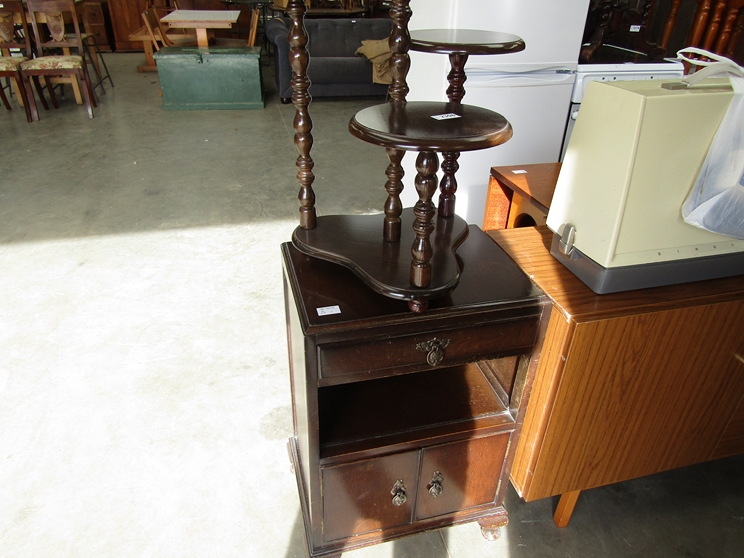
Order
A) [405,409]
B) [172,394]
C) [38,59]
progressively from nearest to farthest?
[405,409] → [172,394] → [38,59]

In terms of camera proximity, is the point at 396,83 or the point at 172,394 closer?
the point at 396,83

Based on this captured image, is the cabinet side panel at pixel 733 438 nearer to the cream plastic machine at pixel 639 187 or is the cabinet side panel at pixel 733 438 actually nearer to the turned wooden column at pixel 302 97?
the cream plastic machine at pixel 639 187

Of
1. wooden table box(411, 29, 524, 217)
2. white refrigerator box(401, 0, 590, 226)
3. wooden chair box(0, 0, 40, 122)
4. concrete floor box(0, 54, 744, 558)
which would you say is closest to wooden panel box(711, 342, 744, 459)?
concrete floor box(0, 54, 744, 558)

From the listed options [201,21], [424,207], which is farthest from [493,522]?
[201,21]

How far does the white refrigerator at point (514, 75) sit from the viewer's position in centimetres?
247

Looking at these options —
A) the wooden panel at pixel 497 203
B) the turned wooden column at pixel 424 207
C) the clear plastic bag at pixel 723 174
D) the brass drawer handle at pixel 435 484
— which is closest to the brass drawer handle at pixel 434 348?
the turned wooden column at pixel 424 207

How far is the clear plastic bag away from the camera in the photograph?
3.65ft

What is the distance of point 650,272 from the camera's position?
1253 millimetres

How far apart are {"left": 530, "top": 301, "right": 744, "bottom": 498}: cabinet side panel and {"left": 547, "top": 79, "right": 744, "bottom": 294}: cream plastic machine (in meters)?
0.11

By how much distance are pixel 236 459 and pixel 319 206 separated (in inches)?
82.9

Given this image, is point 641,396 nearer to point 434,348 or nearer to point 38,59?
point 434,348

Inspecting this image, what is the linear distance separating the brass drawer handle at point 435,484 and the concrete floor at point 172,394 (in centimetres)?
26

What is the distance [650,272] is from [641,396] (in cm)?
32

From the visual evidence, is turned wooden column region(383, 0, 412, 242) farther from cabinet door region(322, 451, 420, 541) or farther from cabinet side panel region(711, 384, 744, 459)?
cabinet side panel region(711, 384, 744, 459)
